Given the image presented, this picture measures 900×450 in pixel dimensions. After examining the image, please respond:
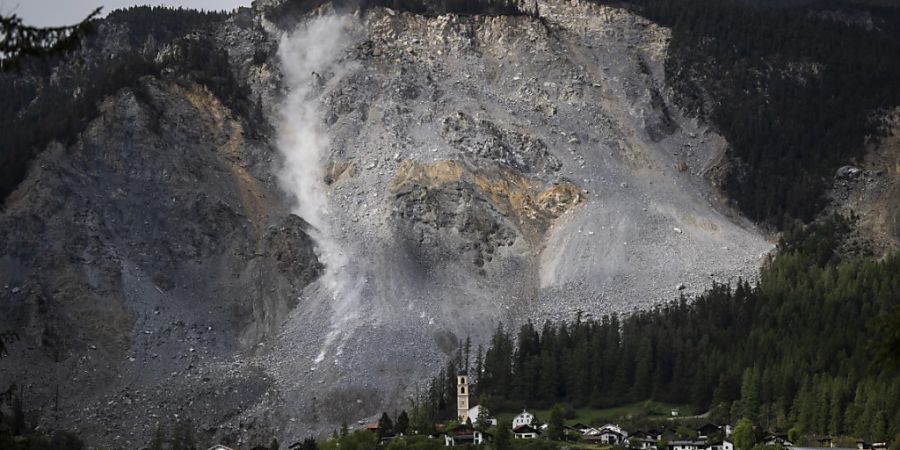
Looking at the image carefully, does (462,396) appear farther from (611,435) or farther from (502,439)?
(502,439)

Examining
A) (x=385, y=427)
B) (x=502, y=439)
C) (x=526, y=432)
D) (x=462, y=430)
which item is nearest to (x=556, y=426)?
(x=526, y=432)

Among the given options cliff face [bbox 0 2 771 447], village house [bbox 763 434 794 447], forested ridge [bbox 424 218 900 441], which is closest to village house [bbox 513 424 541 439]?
forested ridge [bbox 424 218 900 441]

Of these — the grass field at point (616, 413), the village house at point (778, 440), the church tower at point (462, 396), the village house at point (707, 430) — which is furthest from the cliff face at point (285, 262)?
the village house at point (778, 440)

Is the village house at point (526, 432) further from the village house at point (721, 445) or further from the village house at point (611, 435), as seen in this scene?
the village house at point (721, 445)

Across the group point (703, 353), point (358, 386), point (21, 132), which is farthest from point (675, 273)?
point (21, 132)

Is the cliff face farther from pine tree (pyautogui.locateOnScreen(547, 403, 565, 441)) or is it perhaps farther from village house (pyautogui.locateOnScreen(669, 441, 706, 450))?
village house (pyautogui.locateOnScreen(669, 441, 706, 450))
